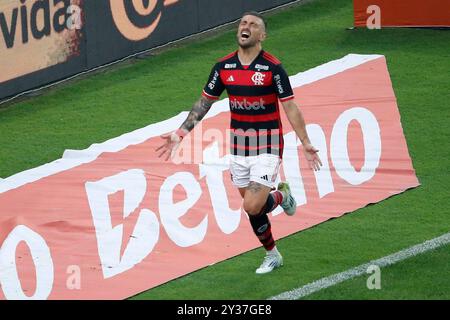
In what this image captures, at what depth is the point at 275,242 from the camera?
10.9 metres

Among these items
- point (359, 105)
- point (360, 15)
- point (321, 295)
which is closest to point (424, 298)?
point (321, 295)

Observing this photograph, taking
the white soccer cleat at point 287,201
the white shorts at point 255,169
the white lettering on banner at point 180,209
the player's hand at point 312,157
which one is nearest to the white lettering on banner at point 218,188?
the white lettering on banner at point 180,209

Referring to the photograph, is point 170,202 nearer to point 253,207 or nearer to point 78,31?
point 253,207

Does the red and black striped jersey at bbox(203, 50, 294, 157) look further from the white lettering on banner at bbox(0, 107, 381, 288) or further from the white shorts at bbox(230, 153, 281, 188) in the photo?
the white lettering on banner at bbox(0, 107, 381, 288)

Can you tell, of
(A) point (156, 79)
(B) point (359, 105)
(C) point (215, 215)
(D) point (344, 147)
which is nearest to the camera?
(C) point (215, 215)

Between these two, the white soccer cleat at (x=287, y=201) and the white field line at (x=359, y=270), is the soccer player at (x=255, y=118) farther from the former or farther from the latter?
the white field line at (x=359, y=270)

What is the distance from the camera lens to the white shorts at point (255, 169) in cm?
991

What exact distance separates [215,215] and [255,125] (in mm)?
1573

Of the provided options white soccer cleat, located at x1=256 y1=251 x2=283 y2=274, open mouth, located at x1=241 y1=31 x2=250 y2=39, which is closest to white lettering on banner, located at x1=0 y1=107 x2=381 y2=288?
white soccer cleat, located at x1=256 y1=251 x2=283 y2=274

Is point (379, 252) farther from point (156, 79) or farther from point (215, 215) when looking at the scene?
point (156, 79)

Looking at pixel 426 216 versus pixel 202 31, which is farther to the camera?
pixel 202 31

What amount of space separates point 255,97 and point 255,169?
23.3 inches

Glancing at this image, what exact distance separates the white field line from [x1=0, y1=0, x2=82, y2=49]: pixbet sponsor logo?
6.63 meters

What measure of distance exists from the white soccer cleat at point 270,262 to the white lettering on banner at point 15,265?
68.1 inches
